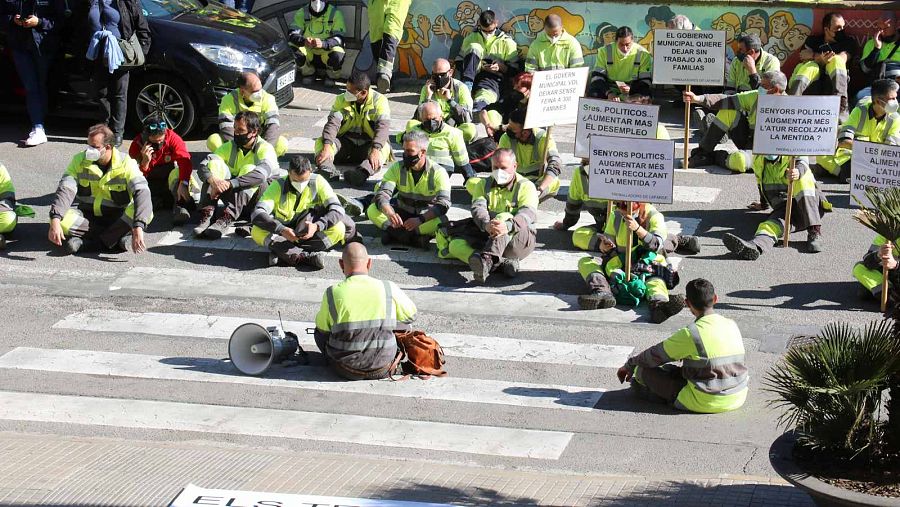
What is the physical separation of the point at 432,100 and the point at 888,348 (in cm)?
1118

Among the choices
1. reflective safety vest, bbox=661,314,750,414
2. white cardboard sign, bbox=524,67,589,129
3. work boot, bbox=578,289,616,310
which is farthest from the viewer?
white cardboard sign, bbox=524,67,589,129

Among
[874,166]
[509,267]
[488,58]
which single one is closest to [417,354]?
[509,267]

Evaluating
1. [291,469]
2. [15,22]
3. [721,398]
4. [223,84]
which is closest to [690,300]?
[721,398]

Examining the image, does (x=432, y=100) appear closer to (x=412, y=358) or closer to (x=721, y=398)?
(x=412, y=358)

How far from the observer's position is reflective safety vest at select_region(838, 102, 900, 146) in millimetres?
15773

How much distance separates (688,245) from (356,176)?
14.6 ft

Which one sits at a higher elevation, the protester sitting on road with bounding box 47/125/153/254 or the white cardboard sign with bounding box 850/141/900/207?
the white cardboard sign with bounding box 850/141/900/207

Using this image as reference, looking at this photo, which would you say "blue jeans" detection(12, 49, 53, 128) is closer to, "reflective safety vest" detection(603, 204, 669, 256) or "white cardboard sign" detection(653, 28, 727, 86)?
"white cardboard sign" detection(653, 28, 727, 86)

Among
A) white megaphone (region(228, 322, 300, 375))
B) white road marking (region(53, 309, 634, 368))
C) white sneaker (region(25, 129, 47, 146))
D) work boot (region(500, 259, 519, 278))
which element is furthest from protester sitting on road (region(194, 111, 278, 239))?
white megaphone (region(228, 322, 300, 375))

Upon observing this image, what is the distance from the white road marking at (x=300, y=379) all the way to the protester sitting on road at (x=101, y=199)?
2.73 metres

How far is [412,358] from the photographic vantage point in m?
10.8

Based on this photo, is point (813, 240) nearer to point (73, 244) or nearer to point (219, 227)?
point (219, 227)

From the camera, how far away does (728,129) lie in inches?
683

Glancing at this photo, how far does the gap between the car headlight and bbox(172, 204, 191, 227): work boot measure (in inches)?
124
